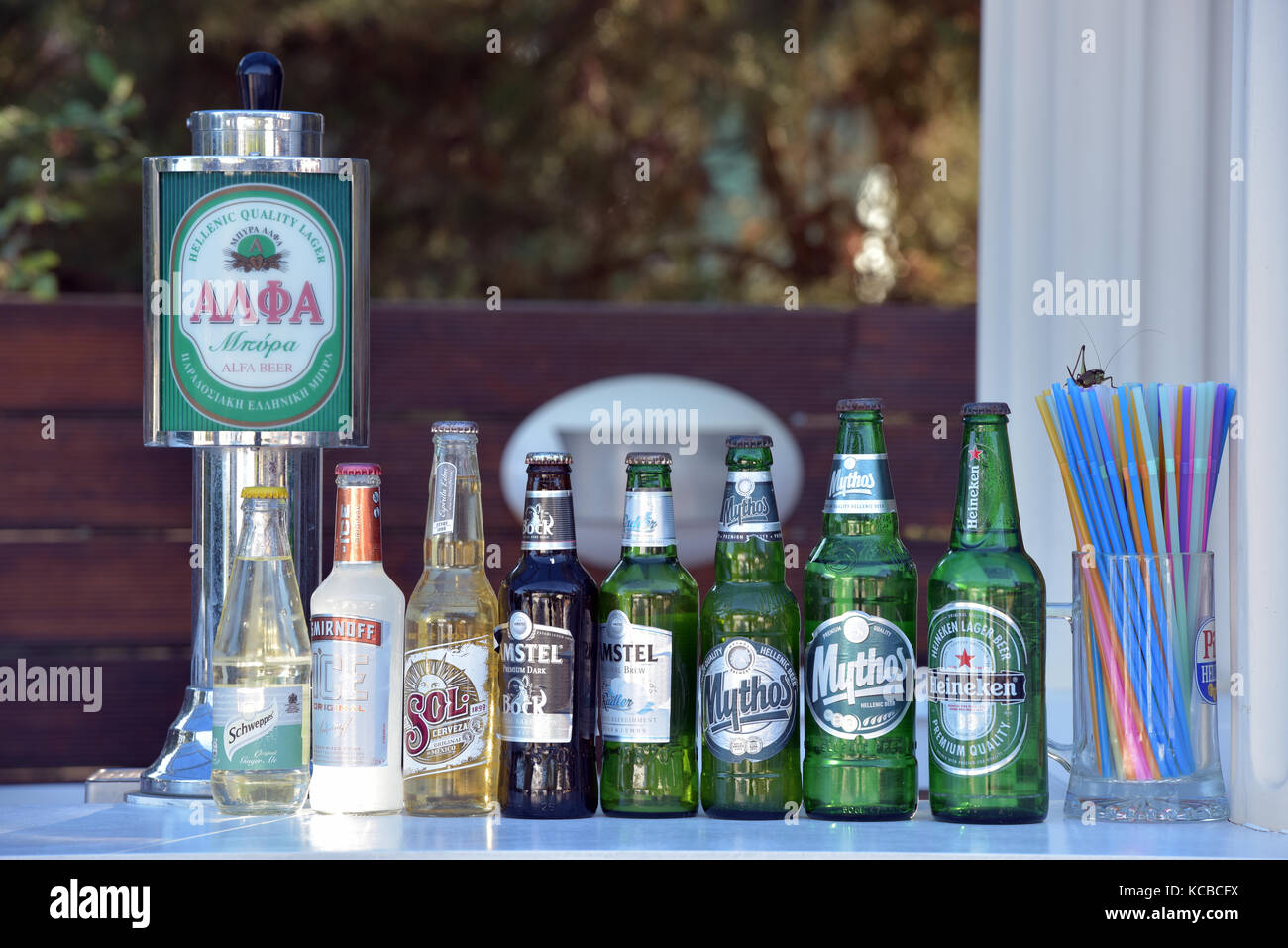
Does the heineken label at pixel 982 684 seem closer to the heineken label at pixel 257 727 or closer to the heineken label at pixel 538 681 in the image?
the heineken label at pixel 538 681

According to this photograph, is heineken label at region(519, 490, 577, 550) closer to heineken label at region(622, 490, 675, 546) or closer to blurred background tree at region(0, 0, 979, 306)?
heineken label at region(622, 490, 675, 546)

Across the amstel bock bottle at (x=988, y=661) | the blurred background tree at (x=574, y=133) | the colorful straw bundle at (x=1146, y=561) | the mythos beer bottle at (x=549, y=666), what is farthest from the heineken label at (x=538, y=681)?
the blurred background tree at (x=574, y=133)

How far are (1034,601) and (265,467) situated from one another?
20.9 inches

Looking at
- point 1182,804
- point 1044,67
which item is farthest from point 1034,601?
point 1044,67

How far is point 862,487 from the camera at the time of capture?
3.12ft

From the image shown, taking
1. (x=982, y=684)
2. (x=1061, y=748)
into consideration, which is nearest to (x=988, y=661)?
(x=982, y=684)

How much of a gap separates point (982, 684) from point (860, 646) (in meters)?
0.08

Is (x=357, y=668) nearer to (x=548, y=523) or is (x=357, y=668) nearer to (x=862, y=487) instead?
(x=548, y=523)

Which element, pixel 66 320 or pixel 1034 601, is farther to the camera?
pixel 66 320

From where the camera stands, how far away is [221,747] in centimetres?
94

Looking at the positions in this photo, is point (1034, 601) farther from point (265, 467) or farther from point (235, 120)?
point (235, 120)

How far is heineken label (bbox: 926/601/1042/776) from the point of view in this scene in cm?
91

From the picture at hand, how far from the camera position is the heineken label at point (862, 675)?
2.99 feet
